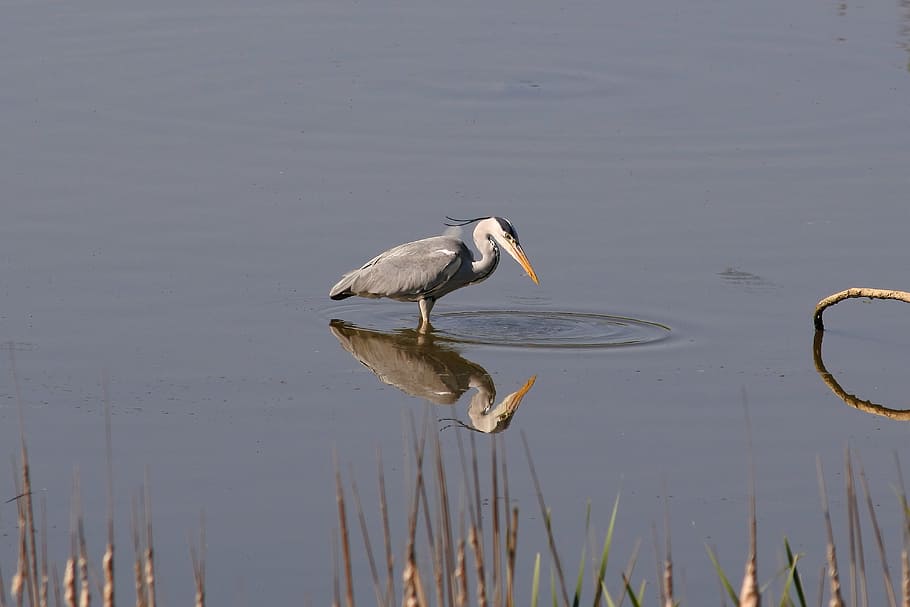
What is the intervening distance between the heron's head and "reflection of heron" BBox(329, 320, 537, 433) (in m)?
0.81

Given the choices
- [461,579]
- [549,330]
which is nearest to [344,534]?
[461,579]

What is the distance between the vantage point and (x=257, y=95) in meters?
15.9

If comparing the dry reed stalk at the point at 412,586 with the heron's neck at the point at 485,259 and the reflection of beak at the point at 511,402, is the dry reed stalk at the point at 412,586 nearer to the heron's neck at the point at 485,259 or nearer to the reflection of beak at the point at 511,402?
the reflection of beak at the point at 511,402

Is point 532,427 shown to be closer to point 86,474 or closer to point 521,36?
point 86,474

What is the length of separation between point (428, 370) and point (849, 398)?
95.6 inches

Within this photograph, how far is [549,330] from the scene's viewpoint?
10000 mm

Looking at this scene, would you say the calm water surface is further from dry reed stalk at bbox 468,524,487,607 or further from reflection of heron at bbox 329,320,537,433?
dry reed stalk at bbox 468,524,487,607

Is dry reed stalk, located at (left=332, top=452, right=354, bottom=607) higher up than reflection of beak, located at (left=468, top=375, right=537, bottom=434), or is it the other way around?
reflection of beak, located at (left=468, top=375, right=537, bottom=434)

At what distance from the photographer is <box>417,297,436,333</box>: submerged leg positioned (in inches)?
409

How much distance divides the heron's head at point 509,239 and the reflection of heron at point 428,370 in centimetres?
81

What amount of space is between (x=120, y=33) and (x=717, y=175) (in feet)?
27.4

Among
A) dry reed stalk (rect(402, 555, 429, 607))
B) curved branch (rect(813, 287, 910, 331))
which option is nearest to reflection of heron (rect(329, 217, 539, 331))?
curved branch (rect(813, 287, 910, 331))

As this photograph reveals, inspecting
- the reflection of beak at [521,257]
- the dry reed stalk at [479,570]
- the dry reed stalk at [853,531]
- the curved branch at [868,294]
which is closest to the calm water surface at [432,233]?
the reflection of beak at [521,257]

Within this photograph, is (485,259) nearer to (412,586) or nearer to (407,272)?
(407,272)
